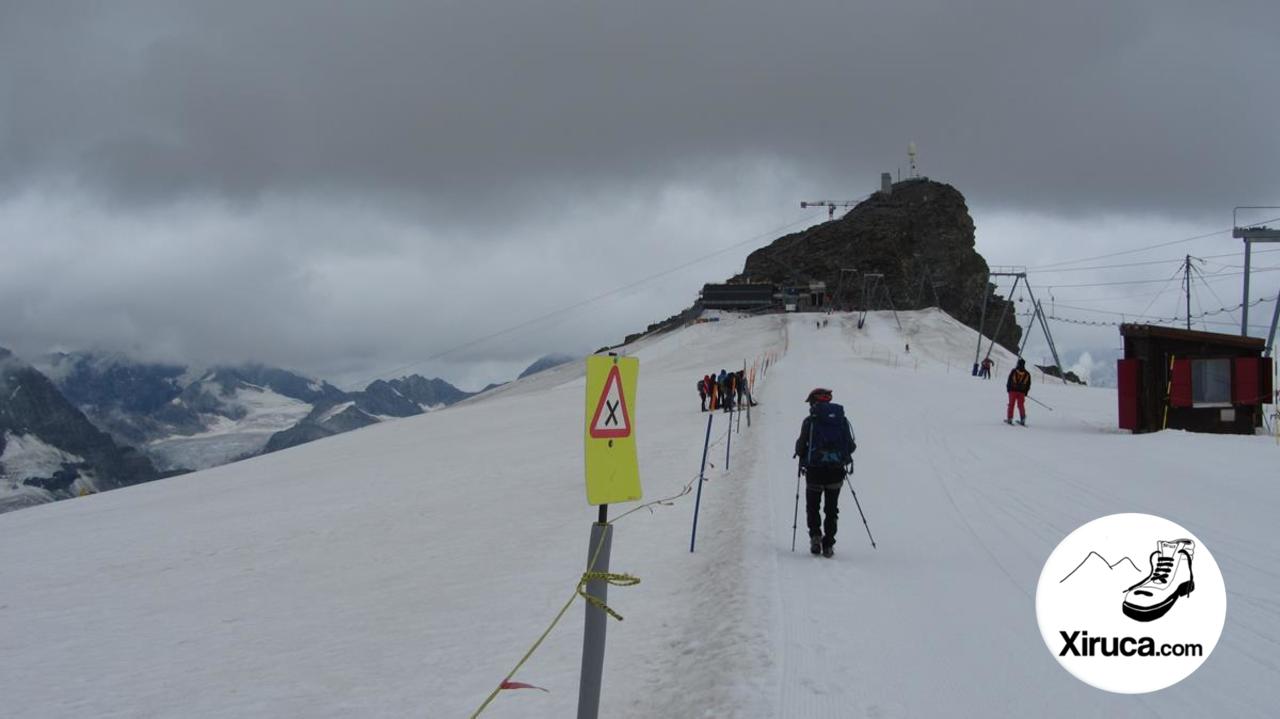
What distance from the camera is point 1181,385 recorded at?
78.5 feet

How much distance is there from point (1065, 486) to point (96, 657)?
14.3 metres

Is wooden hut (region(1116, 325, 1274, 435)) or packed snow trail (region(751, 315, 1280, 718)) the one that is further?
wooden hut (region(1116, 325, 1274, 435))

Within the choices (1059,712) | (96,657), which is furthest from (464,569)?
(1059,712)

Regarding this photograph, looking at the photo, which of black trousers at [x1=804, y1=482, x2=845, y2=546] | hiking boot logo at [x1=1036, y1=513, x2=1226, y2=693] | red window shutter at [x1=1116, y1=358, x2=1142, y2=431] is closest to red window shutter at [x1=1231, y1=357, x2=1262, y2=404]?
red window shutter at [x1=1116, y1=358, x2=1142, y2=431]

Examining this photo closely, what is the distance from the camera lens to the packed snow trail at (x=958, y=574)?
654 cm

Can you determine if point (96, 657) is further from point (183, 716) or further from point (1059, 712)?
point (1059, 712)

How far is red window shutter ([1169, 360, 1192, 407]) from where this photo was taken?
23.8 metres

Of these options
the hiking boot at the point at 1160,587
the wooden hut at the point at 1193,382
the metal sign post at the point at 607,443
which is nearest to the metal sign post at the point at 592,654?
the metal sign post at the point at 607,443

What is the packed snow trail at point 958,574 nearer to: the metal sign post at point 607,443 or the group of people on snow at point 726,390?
the metal sign post at point 607,443

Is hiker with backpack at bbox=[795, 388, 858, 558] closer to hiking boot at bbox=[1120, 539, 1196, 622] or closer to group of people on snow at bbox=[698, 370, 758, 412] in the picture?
hiking boot at bbox=[1120, 539, 1196, 622]

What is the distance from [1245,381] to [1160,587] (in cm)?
2055

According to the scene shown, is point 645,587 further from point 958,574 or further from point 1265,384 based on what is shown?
point 1265,384

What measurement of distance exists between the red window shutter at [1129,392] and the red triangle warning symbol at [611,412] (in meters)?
21.4

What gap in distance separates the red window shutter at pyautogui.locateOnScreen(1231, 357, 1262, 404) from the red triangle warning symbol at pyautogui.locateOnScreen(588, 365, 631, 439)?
23923 mm
